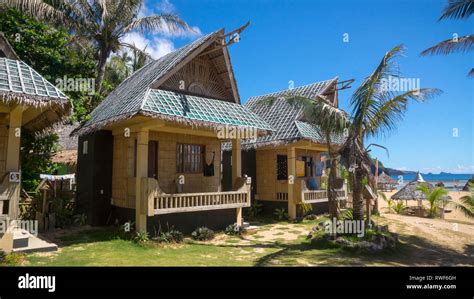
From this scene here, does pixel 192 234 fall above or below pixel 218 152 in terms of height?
below

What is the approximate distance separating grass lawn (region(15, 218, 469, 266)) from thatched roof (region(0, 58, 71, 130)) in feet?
11.5

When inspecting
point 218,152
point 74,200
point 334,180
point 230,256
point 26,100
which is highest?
point 26,100

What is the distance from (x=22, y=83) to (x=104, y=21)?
463 inches

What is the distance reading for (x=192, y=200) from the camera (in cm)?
1030

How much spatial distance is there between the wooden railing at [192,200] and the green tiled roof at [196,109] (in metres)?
2.07

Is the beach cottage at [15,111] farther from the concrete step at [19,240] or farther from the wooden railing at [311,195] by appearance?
the wooden railing at [311,195]

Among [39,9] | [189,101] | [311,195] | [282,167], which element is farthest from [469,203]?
[39,9]

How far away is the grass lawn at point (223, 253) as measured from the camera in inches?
288

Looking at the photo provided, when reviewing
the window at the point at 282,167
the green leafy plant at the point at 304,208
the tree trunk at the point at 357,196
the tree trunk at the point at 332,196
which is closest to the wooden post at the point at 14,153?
the tree trunk at the point at 332,196

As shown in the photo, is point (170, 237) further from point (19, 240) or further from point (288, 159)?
point (288, 159)

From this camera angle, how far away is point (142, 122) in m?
9.62
